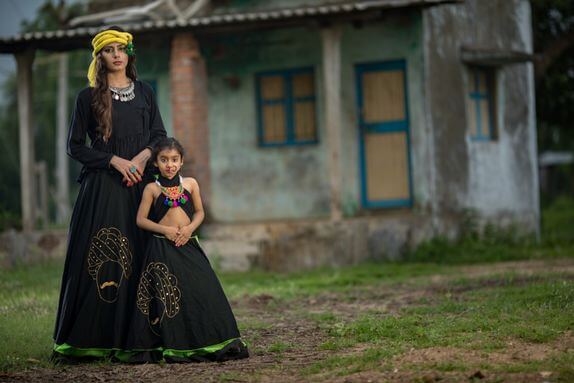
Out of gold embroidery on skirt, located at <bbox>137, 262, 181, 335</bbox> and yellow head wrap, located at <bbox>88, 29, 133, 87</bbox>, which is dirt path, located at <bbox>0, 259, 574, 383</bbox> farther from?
yellow head wrap, located at <bbox>88, 29, 133, 87</bbox>

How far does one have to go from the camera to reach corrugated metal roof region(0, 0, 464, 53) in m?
13.1

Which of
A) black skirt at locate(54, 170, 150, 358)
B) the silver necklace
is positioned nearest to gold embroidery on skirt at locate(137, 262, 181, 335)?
→ black skirt at locate(54, 170, 150, 358)

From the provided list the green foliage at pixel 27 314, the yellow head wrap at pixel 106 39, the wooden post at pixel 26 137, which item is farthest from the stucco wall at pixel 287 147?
the yellow head wrap at pixel 106 39

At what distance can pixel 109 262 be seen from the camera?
6.71 m

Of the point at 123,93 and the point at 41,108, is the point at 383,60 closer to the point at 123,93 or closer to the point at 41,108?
the point at 123,93

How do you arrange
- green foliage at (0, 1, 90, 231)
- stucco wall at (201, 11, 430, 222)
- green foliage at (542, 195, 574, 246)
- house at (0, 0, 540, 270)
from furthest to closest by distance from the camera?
green foliage at (0, 1, 90, 231)
green foliage at (542, 195, 574, 246)
stucco wall at (201, 11, 430, 222)
house at (0, 0, 540, 270)

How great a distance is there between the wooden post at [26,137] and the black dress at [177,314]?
28.4 feet

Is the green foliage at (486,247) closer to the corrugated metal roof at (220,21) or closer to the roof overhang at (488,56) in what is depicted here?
the roof overhang at (488,56)

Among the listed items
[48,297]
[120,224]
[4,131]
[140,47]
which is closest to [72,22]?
[140,47]

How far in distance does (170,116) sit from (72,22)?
216cm

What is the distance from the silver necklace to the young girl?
0.43 metres

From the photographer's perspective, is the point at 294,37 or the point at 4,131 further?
the point at 4,131

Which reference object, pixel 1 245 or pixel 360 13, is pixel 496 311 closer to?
pixel 360 13

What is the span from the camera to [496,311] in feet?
26.0
